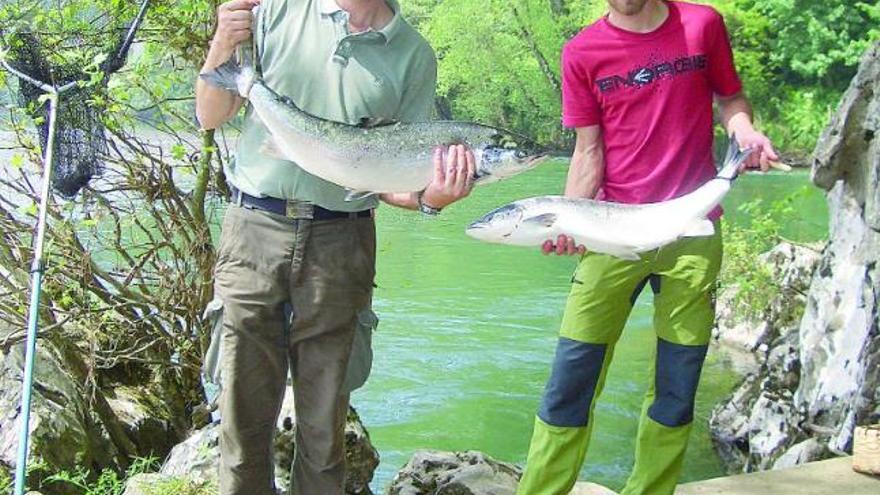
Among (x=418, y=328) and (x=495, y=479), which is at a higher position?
→ (x=495, y=479)

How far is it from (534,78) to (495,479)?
87.7ft

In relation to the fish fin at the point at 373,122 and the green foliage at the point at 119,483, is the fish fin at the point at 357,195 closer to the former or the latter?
the fish fin at the point at 373,122

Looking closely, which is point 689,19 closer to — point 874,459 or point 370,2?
point 370,2

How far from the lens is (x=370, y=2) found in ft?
9.21

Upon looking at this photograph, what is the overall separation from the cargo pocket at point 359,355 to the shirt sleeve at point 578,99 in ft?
2.93

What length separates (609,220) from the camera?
2949 mm

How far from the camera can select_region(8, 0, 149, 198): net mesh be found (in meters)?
4.00

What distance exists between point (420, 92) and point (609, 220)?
66cm

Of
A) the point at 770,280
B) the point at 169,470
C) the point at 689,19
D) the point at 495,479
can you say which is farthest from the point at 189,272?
the point at 770,280

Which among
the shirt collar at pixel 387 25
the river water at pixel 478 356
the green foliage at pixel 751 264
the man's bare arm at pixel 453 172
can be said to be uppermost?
the shirt collar at pixel 387 25

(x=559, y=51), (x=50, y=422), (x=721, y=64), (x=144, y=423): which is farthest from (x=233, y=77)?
(x=559, y=51)

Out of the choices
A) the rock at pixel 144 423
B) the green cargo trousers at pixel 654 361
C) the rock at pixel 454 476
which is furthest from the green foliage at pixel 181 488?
the rock at pixel 144 423

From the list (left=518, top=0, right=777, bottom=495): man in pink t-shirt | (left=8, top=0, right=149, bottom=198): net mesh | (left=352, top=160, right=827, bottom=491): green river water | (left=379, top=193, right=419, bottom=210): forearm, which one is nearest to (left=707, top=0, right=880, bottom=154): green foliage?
(left=352, top=160, right=827, bottom=491): green river water

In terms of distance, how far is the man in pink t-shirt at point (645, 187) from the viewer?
3129 millimetres
